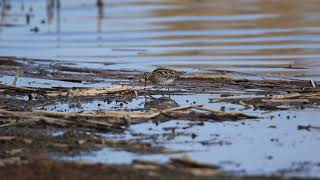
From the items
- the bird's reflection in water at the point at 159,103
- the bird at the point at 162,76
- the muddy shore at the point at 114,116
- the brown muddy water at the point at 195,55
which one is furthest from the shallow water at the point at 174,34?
the bird's reflection in water at the point at 159,103

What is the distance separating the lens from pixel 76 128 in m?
8.39

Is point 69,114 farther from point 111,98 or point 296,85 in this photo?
point 296,85

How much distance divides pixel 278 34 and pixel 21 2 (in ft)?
46.7

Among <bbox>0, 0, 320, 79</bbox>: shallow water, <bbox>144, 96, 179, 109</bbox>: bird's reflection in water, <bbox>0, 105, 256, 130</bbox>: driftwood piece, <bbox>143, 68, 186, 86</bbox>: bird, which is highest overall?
<bbox>0, 0, 320, 79</bbox>: shallow water

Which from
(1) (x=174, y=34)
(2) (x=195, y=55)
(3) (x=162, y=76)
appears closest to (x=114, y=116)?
A: (3) (x=162, y=76)

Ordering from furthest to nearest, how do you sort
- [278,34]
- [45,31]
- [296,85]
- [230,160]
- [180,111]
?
[45,31]
[278,34]
[296,85]
[180,111]
[230,160]

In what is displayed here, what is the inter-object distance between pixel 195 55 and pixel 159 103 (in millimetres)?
5674

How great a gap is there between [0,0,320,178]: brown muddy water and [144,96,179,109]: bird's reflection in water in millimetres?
66

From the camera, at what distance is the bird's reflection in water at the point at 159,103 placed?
33.5 ft

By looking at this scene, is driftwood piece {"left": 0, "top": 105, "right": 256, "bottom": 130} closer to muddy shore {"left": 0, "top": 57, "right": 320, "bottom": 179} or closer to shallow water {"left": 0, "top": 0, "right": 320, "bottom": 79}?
muddy shore {"left": 0, "top": 57, "right": 320, "bottom": 179}

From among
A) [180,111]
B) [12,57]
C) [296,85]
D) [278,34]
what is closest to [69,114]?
[180,111]

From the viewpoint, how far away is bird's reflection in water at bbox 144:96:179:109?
10.2 m

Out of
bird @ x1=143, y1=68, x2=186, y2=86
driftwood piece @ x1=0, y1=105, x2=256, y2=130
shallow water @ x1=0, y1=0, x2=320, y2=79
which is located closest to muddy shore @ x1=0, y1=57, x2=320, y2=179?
driftwood piece @ x1=0, y1=105, x2=256, y2=130

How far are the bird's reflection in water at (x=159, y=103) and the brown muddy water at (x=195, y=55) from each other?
66 millimetres
